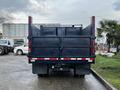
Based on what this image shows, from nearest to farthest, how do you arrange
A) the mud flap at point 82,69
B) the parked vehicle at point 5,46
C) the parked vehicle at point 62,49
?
the parked vehicle at point 62,49 < the mud flap at point 82,69 < the parked vehicle at point 5,46

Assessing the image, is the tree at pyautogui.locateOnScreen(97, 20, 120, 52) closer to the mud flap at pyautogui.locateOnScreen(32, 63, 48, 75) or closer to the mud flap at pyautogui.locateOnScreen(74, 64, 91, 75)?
the mud flap at pyautogui.locateOnScreen(74, 64, 91, 75)

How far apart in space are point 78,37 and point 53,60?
1540mm

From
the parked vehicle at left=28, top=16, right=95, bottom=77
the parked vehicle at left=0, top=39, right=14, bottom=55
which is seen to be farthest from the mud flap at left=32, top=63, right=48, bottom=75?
the parked vehicle at left=0, top=39, right=14, bottom=55

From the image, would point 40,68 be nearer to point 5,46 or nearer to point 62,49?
point 62,49

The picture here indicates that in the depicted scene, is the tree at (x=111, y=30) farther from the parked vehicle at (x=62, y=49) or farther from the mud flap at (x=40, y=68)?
the mud flap at (x=40, y=68)

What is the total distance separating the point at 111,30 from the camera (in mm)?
40250

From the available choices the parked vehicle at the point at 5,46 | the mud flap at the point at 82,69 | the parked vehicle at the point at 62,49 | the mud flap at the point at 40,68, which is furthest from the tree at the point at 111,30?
the mud flap at the point at 40,68

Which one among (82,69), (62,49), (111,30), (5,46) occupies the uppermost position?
(111,30)

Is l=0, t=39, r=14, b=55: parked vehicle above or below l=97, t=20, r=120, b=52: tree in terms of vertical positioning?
below

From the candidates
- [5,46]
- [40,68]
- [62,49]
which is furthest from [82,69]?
[5,46]

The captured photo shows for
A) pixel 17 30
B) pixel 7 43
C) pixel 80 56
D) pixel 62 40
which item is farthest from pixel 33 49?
pixel 17 30

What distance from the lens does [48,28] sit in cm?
1468

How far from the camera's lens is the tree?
3969cm

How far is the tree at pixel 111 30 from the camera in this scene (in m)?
39.7
